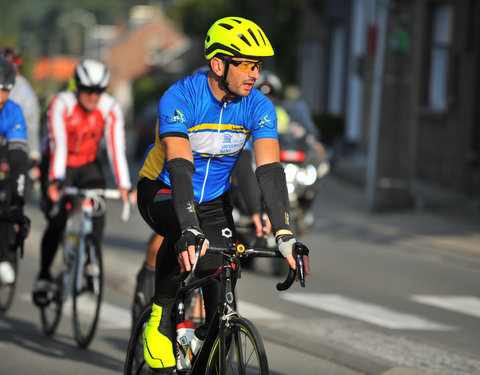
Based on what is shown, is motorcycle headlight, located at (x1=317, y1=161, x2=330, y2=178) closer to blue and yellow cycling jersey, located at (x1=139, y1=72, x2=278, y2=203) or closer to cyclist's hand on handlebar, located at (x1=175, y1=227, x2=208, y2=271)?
blue and yellow cycling jersey, located at (x1=139, y1=72, x2=278, y2=203)

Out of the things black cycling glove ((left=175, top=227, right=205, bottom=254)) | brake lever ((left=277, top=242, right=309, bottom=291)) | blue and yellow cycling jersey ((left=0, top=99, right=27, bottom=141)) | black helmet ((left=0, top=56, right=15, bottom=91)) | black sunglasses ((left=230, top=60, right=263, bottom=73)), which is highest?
black sunglasses ((left=230, top=60, right=263, bottom=73))

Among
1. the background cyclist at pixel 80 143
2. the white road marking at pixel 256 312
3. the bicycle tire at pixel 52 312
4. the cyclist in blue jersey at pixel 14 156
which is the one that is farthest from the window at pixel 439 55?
the cyclist in blue jersey at pixel 14 156

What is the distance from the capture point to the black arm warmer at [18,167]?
22.5 ft


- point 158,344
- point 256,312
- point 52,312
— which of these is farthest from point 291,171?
point 158,344

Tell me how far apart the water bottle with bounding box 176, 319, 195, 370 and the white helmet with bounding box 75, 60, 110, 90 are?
108 inches

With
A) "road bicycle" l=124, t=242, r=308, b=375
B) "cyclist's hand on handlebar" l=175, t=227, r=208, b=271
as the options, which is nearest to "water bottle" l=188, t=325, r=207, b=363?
"road bicycle" l=124, t=242, r=308, b=375

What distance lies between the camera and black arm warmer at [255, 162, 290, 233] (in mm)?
4426

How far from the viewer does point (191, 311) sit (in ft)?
17.9

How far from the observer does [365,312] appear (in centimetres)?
863

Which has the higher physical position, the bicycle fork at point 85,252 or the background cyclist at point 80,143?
the background cyclist at point 80,143

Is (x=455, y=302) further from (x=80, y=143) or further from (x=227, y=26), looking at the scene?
(x=227, y=26)

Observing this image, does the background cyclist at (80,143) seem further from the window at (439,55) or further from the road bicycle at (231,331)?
the window at (439,55)

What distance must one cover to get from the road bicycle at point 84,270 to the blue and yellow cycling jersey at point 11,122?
0.58 meters

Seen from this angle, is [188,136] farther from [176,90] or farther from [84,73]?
[84,73]
